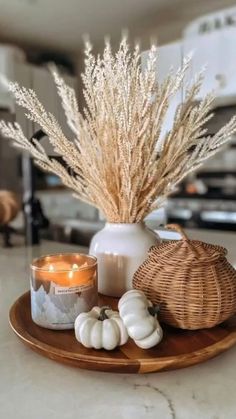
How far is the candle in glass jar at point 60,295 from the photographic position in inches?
20.0

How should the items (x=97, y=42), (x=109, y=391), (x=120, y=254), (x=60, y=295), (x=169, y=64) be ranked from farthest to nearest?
(x=97, y=42), (x=169, y=64), (x=120, y=254), (x=60, y=295), (x=109, y=391)

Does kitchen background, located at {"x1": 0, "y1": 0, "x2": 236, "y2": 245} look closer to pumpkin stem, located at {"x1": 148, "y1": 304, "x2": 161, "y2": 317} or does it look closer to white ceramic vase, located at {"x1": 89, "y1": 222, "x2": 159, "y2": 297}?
white ceramic vase, located at {"x1": 89, "y1": 222, "x2": 159, "y2": 297}

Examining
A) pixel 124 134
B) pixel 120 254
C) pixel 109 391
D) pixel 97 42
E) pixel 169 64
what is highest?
pixel 97 42

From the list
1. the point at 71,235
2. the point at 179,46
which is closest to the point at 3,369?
the point at 179,46

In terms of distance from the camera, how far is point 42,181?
131 inches

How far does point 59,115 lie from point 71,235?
2.19 ft

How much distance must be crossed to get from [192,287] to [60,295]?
0.18 meters

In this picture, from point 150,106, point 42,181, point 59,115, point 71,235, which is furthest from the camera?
point 42,181

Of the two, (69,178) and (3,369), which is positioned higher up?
(69,178)

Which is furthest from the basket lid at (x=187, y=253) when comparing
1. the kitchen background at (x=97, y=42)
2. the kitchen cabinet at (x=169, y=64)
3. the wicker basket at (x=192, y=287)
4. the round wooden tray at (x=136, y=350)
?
the kitchen background at (x=97, y=42)

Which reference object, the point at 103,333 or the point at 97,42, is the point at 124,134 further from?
the point at 97,42

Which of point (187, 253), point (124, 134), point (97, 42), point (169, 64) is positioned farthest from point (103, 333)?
point (97, 42)

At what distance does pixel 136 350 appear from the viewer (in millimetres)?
454

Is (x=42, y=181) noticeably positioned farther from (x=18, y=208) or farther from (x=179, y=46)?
(x=179, y=46)
